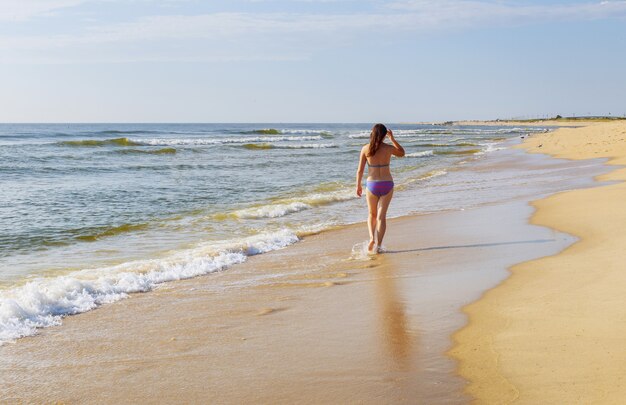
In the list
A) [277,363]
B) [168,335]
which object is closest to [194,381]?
[277,363]

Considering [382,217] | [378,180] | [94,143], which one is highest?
[378,180]

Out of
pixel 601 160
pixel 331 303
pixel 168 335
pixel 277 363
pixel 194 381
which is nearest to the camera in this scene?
pixel 194 381

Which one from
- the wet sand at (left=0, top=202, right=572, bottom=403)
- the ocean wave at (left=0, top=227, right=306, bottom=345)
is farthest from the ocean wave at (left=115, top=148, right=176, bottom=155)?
the wet sand at (left=0, top=202, right=572, bottom=403)

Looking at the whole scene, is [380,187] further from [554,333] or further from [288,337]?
[554,333]

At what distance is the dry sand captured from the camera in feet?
10.8

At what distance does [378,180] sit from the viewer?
8.40m

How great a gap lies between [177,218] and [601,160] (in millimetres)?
16663

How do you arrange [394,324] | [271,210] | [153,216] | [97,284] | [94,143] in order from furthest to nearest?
1. [94,143]
2. [271,210]
3. [153,216]
4. [97,284]
5. [394,324]

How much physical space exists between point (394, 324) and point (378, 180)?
3.92m

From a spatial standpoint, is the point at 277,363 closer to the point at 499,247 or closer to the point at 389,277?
the point at 389,277

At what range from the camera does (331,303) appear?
5.46 meters

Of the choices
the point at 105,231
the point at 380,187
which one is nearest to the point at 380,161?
the point at 380,187

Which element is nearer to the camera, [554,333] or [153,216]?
[554,333]

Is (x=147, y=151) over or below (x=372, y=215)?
below
